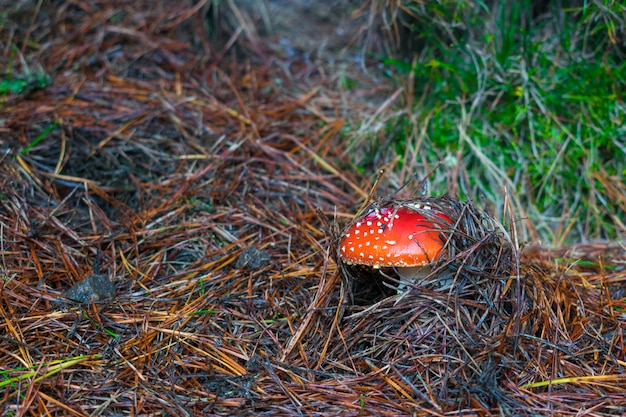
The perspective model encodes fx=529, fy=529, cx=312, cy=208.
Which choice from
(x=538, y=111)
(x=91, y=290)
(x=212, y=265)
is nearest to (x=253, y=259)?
(x=212, y=265)

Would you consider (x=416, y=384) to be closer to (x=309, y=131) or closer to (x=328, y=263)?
(x=328, y=263)

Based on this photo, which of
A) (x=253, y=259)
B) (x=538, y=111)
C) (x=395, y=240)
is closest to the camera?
(x=395, y=240)

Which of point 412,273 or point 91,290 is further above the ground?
point 91,290

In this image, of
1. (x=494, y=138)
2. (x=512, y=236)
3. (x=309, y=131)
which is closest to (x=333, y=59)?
(x=309, y=131)

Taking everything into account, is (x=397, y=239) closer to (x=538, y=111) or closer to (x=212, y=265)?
(x=212, y=265)

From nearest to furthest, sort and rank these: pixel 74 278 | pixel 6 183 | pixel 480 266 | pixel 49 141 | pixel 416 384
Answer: pixel 416 384, pixel 480 266, pixel 74 278, pixel 6 183, pixel 49 141

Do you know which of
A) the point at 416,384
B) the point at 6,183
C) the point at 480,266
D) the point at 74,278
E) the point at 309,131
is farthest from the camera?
the point at 309,131

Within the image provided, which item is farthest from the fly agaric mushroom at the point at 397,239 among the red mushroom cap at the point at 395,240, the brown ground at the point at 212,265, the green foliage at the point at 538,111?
the green foliage at the point at 538,111
